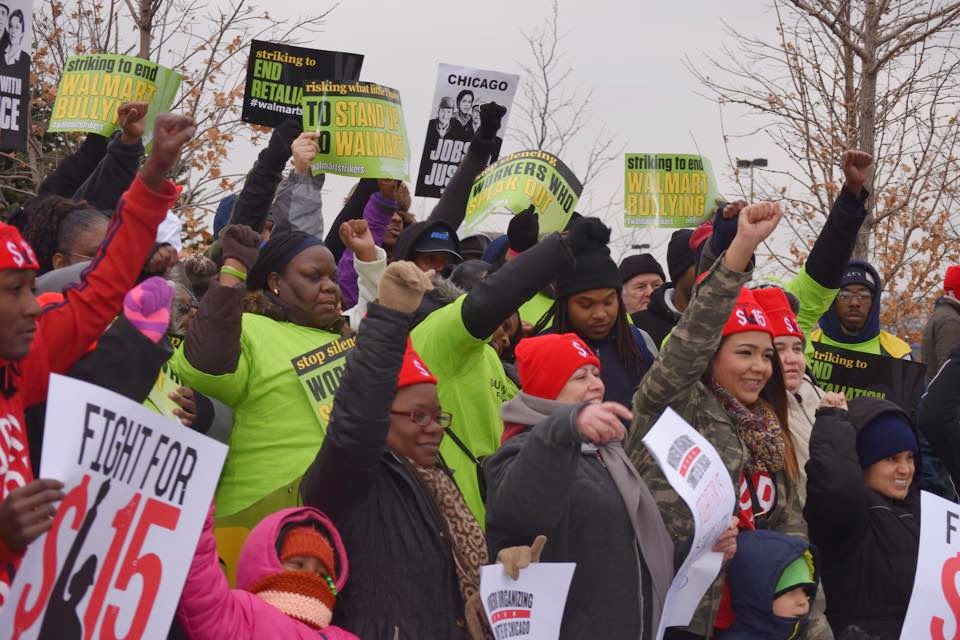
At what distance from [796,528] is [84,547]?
314cm

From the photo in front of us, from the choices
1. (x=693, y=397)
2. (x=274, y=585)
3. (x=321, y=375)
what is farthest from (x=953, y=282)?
(x=274, y=585)

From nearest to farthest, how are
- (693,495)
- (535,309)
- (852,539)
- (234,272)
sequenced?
(693,495)
(234,272)
(852,539)
(535,309)

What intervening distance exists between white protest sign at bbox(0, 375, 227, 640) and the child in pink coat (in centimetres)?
22

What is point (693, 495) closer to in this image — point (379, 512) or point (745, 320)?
point (379, 512)

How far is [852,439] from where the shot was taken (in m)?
6.21

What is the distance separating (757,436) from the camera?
5852 mm

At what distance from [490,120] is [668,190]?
1598 mm

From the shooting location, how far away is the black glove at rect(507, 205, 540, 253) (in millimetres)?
7426

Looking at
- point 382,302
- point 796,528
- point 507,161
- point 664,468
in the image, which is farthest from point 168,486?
point 507,161

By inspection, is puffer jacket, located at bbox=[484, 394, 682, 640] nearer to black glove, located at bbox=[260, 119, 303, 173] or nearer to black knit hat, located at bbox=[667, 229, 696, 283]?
black glove, located at bbox=[260, 119, 303, 173]

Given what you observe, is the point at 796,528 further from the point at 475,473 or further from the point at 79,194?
the point at 79,194

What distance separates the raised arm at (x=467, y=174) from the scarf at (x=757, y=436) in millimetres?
3081

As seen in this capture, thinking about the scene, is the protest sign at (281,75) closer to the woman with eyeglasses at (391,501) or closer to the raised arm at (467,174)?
the raised arm at (467,174)

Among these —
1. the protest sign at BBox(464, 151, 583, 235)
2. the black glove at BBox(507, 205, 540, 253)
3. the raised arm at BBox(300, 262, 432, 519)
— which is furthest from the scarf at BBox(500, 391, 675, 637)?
the protest sign at BBox(464, 151, 583, 235)
